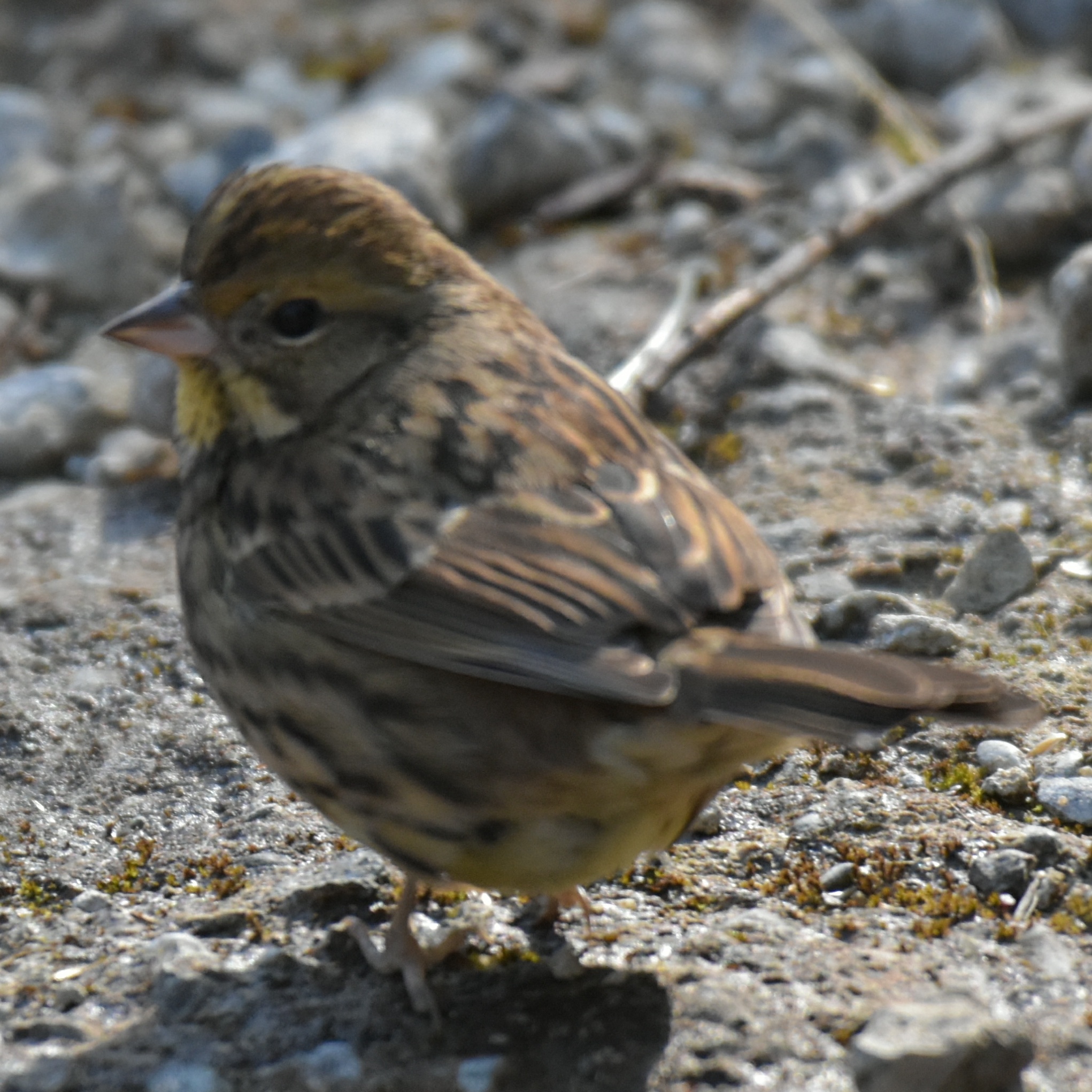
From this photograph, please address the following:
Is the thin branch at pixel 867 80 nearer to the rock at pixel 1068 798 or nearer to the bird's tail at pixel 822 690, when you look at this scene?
the rock at pixel 1068 798

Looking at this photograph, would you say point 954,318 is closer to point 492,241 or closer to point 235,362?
point 492,241

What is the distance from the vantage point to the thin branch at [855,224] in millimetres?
4762

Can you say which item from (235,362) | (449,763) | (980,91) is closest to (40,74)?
(980,91)

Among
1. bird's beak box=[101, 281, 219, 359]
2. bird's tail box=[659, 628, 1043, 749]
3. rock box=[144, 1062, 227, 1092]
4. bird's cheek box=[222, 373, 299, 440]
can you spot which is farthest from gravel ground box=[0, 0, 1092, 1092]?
bird's beak box=[101, 281, 219, 359]

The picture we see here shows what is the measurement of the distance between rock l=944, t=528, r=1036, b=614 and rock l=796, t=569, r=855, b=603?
0.25 m

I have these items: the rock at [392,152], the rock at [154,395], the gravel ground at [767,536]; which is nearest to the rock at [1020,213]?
the gravel ground at [767,536]

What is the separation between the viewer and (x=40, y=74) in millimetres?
6875

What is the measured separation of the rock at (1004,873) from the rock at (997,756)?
308 mm

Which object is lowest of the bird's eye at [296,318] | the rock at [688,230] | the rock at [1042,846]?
the rock at [1042,846]

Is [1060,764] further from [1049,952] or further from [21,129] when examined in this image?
[21,129]

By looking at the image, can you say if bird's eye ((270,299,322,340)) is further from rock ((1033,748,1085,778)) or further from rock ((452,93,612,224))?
rock ((452,93,612,224))

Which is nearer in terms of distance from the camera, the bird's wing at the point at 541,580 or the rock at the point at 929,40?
the bird's wing at the point at 541,580

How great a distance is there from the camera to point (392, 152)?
227 inches

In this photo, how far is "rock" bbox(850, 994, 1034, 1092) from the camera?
2.40m
